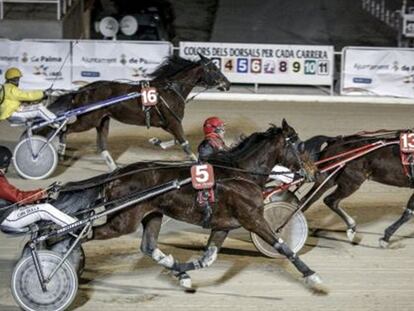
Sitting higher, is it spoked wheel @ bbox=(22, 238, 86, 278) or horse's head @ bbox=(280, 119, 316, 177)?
horse's head @ bbox=(280, 119, 316, 177)

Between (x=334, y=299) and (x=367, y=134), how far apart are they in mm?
2585

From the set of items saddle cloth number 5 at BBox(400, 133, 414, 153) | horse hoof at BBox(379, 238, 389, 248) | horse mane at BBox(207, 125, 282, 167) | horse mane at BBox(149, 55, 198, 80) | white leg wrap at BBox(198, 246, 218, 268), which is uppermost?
horse mane at BBox(207, 125, 282, 167)

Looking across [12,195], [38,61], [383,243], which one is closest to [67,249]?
[12,195]

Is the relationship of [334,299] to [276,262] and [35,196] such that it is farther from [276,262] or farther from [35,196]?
[35,196]

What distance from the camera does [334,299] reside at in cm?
875

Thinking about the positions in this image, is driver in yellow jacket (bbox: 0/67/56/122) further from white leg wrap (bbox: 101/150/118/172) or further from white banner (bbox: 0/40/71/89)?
white banner (bbox: 0/40/71/89)

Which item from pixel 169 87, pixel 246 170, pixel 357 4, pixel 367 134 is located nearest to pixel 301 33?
pixel 357 4

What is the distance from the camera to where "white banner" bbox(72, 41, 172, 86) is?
1927 cm

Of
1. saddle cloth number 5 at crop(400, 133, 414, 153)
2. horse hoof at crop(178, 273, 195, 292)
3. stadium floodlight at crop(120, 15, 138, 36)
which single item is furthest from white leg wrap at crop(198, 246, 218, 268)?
stadium floodlight at crop(120, 15, 138, 36)

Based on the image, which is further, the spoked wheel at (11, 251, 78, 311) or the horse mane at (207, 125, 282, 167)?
the horse mane at (207, 125, 282, 167)

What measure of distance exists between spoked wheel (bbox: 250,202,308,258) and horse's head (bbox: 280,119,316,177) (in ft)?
2.56

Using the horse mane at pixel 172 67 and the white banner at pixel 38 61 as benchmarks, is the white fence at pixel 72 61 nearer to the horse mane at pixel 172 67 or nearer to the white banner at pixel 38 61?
the white banner at pixel 38 61

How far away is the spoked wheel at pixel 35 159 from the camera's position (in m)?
13.1

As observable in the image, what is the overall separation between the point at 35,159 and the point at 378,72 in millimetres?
8899
